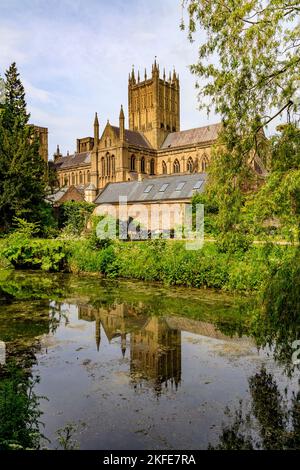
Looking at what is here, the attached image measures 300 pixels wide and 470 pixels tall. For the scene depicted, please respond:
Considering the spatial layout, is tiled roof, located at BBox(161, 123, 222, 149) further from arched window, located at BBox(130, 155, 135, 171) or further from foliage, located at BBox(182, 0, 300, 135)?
foliage, located at BBox(182, 0, 300, 135)

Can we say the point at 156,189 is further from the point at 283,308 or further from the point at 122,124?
the point at 283,308

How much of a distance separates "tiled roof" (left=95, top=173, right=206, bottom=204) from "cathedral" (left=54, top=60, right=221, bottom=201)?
12793mm

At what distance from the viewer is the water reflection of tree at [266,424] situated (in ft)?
17.3

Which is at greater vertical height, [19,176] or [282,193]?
[19,176]

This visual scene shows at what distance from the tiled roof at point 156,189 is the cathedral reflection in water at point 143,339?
799 inches

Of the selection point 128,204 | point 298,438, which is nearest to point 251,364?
point 298,438

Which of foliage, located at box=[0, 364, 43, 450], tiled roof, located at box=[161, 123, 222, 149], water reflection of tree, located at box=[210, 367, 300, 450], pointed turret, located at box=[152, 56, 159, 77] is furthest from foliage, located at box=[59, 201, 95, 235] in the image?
pointed turret, located at box=[152, 56, 159, 77]

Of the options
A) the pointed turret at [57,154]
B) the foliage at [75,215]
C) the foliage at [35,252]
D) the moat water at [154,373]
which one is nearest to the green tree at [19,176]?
the foliage at [75,215]

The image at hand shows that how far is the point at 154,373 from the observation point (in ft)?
25.6

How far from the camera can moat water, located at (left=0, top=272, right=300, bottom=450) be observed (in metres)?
5.59

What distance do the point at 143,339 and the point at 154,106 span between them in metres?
66.0

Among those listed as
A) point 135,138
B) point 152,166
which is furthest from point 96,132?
point 152,166
